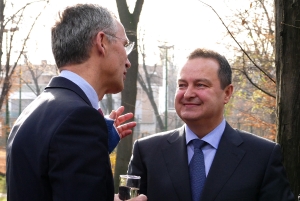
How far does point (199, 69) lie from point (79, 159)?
5.54 feet

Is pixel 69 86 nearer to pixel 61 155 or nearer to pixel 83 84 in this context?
pixel 83 84

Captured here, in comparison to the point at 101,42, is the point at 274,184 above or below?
below

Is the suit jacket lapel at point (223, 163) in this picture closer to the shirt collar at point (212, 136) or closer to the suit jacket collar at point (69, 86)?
the shirt collar at point (212, 136)

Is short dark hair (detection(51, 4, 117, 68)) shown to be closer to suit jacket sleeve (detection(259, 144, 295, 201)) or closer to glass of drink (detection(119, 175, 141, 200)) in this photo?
glass of drink (detection(119, 175, 141, 200))

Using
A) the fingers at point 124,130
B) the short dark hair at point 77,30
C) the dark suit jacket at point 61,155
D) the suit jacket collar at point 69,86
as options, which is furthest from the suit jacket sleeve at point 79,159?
the fingers at point 124,130

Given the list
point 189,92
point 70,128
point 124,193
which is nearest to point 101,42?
point 70,128

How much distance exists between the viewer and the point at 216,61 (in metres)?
3.75

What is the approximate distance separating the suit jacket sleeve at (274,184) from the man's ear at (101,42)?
4.56ft

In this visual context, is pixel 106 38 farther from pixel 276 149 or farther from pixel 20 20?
pixel 20 20

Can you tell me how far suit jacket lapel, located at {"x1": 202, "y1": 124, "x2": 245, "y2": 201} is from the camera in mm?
3328

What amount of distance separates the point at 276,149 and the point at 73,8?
166cm

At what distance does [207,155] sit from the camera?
3.54 m

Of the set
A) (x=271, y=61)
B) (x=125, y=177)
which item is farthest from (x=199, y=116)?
(x=271, y=61)

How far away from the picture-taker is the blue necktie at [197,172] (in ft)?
11.2
